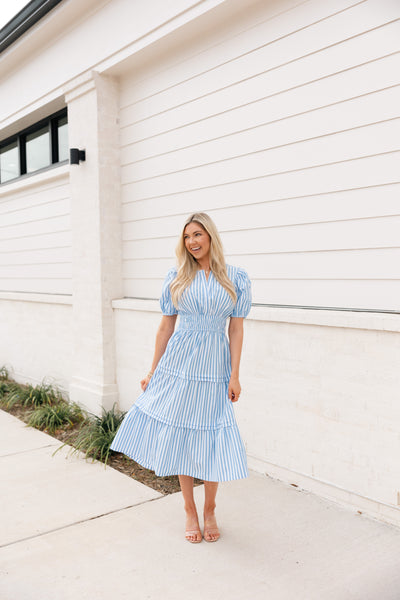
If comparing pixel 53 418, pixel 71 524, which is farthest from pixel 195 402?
pixel 53 418

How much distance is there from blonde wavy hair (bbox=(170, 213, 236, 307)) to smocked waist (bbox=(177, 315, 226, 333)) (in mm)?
126

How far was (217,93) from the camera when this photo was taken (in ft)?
14.5

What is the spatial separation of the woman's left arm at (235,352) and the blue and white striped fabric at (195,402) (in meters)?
0.04

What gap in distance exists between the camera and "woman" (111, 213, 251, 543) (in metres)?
3.00

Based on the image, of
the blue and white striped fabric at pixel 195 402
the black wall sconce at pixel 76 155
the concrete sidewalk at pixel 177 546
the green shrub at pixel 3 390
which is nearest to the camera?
the concrete sidewalk at pixel 177 546

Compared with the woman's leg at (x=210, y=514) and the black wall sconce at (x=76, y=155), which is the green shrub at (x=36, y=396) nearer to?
the black wall sconce at (x=76, y=155)

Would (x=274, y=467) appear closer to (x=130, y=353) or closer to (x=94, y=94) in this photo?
(x=130, y=353)

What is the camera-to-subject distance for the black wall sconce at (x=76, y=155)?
18.4ft

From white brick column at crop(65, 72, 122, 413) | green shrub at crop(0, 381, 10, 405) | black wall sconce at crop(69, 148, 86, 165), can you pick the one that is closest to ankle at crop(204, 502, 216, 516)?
white brick column at crop(65, 72, 122, 413)

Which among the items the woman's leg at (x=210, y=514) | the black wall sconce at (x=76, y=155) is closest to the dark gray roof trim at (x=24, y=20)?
the black wall sconce at (x=76, y=155)


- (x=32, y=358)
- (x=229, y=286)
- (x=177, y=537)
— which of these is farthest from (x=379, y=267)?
(x=32, y=358)

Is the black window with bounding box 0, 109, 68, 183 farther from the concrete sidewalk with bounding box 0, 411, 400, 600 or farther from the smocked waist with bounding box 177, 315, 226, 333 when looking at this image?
the concrete sidewalk with bounding box 0, 411, 400, 600

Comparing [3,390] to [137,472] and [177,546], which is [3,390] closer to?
[137,472]

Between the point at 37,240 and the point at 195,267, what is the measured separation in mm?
4602
